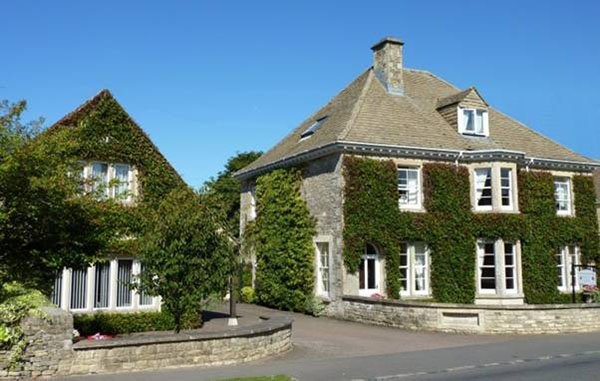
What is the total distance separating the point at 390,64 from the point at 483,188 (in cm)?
750

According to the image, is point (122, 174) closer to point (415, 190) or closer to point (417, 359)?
point (417, 359)

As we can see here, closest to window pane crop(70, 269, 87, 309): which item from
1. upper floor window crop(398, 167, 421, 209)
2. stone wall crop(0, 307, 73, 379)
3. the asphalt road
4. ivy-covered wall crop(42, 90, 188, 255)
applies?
ivy-covered wall crop(42, 90, 188, 255)

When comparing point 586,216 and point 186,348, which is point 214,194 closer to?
point 186,348

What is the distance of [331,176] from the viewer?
24656 millimetres

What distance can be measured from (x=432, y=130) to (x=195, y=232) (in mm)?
15475

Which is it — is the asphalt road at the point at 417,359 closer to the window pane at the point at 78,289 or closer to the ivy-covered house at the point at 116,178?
the ivy-covered house at the point at 116,178

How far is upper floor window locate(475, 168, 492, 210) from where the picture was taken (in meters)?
26.6

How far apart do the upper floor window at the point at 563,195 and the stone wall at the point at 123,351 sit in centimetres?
2054

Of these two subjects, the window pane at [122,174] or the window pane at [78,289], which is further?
the window pane at [122,174]

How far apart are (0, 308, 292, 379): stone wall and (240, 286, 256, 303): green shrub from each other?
15.4 metres

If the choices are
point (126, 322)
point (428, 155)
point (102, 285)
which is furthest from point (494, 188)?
point (102, 285)

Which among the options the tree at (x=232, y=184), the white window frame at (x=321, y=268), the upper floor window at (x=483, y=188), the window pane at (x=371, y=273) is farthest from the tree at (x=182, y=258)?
the tree at (x=232, y=184)

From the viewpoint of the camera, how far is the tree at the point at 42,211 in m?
13.5

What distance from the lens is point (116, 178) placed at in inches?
694
